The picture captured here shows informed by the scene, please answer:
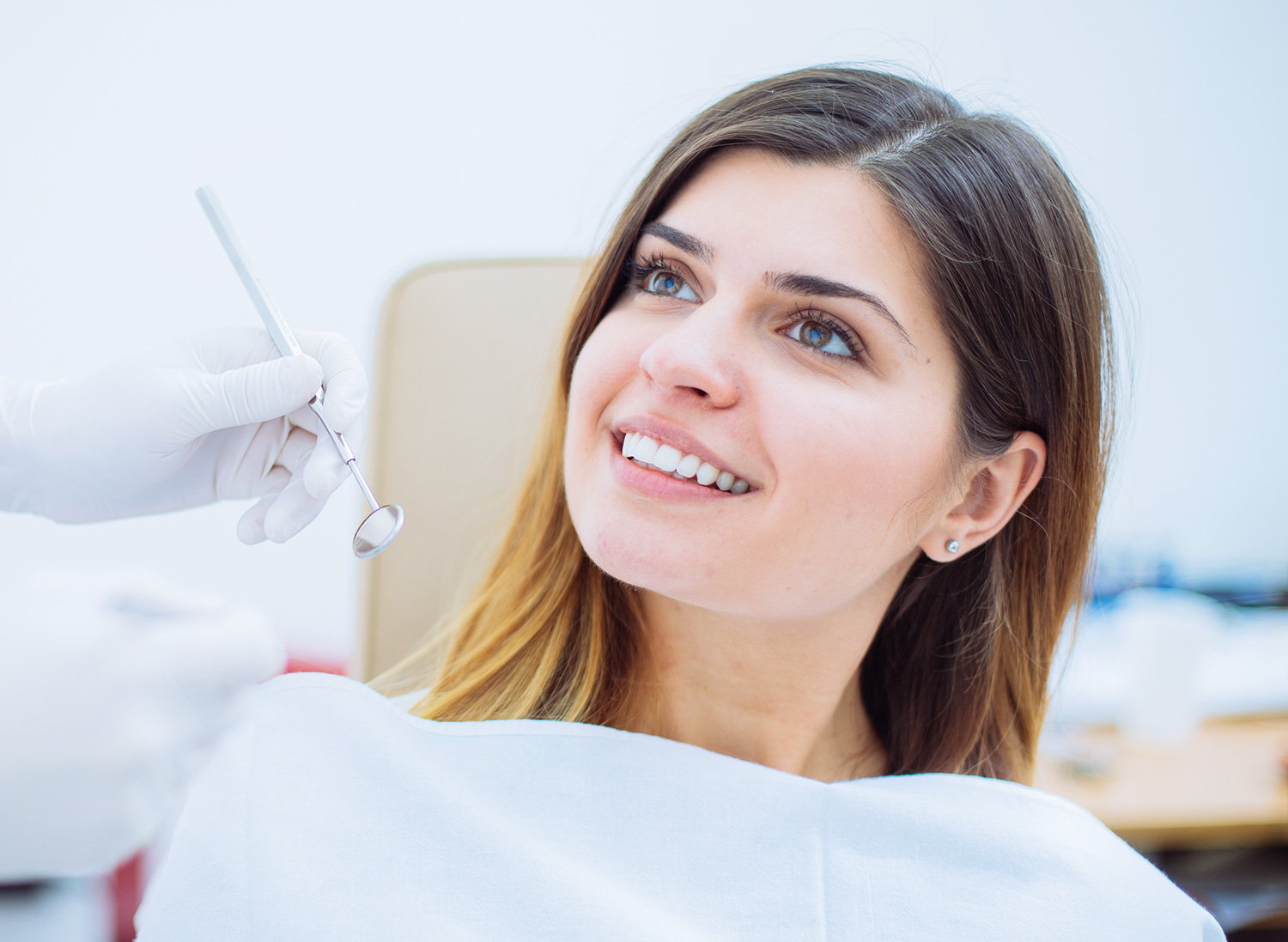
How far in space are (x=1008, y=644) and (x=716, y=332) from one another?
0.65 meters

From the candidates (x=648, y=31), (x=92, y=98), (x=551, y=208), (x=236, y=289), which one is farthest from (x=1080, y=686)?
(x=92, y=98)

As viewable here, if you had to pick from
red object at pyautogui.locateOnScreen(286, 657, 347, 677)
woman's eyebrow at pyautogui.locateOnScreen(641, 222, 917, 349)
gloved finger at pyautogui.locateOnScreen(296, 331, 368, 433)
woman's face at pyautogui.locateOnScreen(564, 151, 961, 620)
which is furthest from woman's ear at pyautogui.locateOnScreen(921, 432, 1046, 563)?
red object at pyautogui.locateOnScreen(286, 657, 347, 677)

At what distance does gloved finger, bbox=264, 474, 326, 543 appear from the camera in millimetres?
872

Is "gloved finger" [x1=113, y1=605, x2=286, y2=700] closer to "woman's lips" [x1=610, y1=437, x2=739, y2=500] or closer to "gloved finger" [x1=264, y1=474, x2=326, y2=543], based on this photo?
"gloved finger" [x1=264, y1=474, x2=326, y2=543]

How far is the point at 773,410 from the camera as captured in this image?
868 millimetres

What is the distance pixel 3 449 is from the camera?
919 millimetres

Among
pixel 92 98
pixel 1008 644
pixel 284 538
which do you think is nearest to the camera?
pixel 284 538

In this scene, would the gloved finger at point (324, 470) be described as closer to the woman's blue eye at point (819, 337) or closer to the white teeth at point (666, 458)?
the white teeth at point (666, 458)

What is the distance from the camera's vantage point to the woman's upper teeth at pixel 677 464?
880 millimetres

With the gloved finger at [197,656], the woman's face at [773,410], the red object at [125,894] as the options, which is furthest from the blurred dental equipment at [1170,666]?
the red object at [125,894]

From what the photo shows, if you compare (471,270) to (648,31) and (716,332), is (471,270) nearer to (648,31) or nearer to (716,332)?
(716,332)

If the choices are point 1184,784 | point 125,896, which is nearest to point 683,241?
point 1184,784

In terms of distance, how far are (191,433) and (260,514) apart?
104 millimetres

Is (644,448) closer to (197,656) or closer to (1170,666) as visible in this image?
(197,656)
